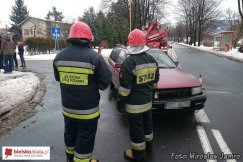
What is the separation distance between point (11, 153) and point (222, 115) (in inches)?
181

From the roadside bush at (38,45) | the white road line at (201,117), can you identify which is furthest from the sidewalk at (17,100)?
the roadside bush at (38,45)

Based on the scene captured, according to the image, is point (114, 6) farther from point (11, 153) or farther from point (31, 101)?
point (11, 153)

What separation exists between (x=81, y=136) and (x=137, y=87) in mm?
1089

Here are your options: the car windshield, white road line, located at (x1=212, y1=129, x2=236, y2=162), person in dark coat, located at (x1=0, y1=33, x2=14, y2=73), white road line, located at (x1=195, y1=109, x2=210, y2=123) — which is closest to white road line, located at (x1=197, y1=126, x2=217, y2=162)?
white road line, located at (x1=212, y1=129, x2=236, y2=162)

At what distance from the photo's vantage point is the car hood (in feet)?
17.1

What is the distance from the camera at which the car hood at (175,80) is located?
5.23m

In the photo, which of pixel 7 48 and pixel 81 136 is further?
pixel 7 48

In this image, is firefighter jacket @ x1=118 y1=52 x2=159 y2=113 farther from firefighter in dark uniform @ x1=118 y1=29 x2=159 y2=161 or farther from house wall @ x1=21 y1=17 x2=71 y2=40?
house wall @ x1=21 y1=17 x2=71 y2=40

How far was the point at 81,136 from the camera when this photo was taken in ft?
10.9

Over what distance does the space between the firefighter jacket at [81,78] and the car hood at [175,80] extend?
216 cm

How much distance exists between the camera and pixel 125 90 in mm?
3668

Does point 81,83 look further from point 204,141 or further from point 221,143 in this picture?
point 221,143

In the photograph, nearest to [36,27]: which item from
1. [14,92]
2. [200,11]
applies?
[200,11]

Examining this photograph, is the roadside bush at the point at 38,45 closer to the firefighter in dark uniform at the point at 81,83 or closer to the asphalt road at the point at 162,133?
the asphalt road at the point at 162,133
